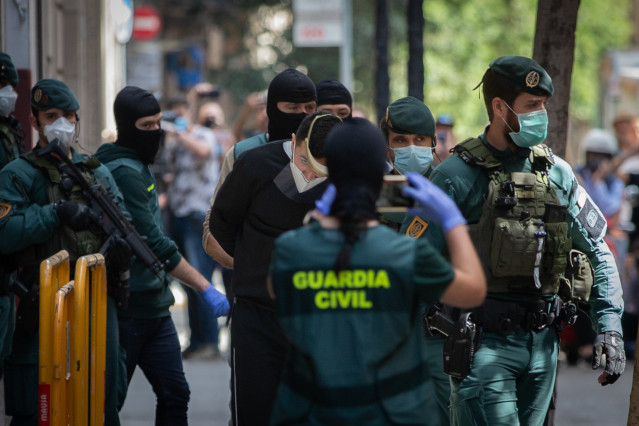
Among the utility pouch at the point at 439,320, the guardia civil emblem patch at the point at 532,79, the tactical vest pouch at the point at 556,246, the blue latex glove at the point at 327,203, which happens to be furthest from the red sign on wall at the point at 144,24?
the blue latex glove at the point at 327,203

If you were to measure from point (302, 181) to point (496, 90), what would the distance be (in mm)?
915

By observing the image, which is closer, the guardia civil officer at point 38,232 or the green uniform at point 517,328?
the green uniform at point 517,328

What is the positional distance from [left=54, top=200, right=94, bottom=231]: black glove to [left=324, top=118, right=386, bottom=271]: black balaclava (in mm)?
2192

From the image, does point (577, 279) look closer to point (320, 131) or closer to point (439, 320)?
point (439, 320)

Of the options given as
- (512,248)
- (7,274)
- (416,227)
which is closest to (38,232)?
(7,274)

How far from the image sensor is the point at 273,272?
347cm

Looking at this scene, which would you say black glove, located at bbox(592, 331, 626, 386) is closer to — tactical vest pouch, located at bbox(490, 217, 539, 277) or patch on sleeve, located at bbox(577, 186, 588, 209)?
tactical vest pouch, located at bbox(490, 217, 539, 277)

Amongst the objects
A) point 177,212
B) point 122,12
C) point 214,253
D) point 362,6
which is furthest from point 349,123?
point 362,6

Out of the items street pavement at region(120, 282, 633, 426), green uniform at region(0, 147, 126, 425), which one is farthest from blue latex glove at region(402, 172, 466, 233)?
street pavement at region(120, 282, 633, 426)

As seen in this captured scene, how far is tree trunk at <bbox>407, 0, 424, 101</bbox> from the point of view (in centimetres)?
774

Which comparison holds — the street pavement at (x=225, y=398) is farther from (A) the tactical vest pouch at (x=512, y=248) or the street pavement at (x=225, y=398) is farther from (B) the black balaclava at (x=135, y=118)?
(A) the tactical vest pouch at (x=512, y=248)

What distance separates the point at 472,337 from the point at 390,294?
1.42 m

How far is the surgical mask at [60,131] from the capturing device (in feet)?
18.8

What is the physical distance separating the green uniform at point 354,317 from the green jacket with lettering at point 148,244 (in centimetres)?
256
